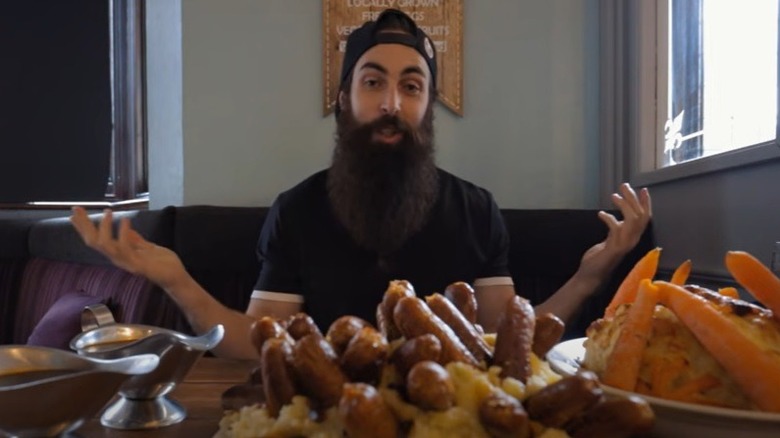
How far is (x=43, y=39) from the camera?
305cm

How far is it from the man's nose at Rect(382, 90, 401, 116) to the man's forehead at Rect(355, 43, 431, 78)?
57mm

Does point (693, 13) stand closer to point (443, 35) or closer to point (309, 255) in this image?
point (443, 35)

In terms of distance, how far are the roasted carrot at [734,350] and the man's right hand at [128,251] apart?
104cm

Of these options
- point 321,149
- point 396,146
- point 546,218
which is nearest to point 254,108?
point 321,149

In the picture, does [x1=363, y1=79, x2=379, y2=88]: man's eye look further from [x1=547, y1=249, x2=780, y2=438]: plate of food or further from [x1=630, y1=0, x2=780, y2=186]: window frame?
[x1=547, y1=249, x2=780, y2=438]: plate of food

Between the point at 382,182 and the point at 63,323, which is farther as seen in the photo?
the point at 63,323

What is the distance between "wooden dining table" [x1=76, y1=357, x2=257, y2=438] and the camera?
67 centimetres

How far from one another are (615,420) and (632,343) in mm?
171

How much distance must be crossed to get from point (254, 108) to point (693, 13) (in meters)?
1.25

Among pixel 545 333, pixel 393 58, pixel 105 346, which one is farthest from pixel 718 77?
pixel 105 346

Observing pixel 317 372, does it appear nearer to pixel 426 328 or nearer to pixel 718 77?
pixel 426 328

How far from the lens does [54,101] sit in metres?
3.06

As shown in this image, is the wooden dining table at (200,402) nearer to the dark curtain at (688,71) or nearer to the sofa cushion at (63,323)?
the sofa cushion at (63,323)

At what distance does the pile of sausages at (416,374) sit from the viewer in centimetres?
38
